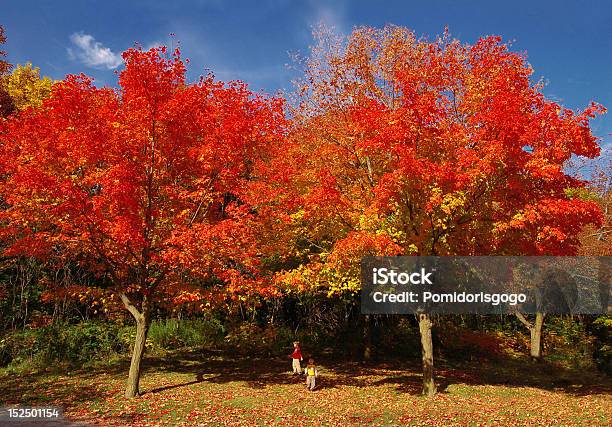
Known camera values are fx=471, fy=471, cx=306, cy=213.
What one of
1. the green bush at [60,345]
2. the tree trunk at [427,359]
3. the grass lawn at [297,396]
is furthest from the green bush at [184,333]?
the tree trunk at [427,359]

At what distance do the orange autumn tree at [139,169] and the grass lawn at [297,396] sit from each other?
6.62 ft

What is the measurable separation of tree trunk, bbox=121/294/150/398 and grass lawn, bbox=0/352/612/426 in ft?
1.11

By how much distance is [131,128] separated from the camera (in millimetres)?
13586

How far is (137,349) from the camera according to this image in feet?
50.5

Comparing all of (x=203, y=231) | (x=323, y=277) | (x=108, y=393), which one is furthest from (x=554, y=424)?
(x=108, y=393)

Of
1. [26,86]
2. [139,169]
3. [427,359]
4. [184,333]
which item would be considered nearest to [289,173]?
[139,169]

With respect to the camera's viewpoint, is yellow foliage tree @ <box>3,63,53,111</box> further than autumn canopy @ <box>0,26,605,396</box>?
Yes

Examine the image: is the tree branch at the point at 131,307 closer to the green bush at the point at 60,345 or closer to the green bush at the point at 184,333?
the green bush at the point at 60,345

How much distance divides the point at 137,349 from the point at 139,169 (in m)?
5.90

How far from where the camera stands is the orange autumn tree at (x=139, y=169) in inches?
520

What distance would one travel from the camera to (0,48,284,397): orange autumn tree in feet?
43.4

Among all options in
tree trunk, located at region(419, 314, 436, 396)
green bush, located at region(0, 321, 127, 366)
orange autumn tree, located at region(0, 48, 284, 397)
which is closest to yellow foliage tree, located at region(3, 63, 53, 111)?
green bush, located at region(0, 321, 127, 366)

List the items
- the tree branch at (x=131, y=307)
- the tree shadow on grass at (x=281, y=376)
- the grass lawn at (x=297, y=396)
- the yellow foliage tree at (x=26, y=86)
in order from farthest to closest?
the yellow foliage tree at (x=26, y=86), the tree shadow on grass at (x=281, y=376), the tree branch at (x=131, y=307), the grass lawn at (x=297, y=396)

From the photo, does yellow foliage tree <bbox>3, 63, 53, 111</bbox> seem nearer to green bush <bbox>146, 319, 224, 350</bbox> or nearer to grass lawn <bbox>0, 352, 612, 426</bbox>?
green bush <bbox>146, 319, 224, 350</bbox>
